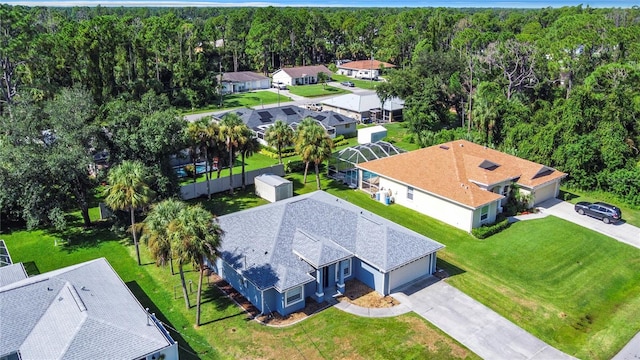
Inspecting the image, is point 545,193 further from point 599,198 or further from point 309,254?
point 309,254

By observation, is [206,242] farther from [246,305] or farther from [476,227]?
[476,227]

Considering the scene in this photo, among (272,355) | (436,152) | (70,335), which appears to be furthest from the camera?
(436,152)

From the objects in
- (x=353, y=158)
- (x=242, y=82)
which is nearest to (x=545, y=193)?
(x=353, y=158)

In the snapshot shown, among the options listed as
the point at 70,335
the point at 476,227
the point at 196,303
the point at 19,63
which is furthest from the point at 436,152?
the point at 19,63

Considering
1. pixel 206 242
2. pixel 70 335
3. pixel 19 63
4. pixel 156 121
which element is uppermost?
pixel 19 63

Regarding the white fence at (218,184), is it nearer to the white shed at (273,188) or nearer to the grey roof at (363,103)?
the white shed at (273,188)

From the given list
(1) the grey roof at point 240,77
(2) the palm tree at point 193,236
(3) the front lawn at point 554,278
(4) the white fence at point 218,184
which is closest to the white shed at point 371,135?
(4) the white fence at point 218,184
